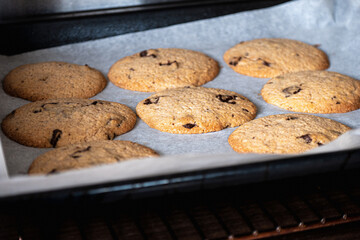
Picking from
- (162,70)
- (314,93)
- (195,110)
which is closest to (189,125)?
(195,110)

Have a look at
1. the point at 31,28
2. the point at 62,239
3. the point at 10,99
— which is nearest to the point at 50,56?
the point at 31,28

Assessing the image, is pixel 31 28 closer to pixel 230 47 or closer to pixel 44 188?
pixel 230 47

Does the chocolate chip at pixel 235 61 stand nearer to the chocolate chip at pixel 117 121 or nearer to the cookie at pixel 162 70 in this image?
the cookie at pixel 162 70

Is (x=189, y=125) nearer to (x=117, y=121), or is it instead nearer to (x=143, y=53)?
(x=117, y=121)

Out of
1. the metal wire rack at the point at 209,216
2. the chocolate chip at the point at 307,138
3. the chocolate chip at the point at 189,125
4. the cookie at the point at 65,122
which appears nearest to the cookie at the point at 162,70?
the cookie at the point at 65,122

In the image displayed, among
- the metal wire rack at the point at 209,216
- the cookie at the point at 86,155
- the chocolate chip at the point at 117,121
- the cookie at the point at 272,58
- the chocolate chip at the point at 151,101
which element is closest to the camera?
the metal wire rack at the point at 209,216
